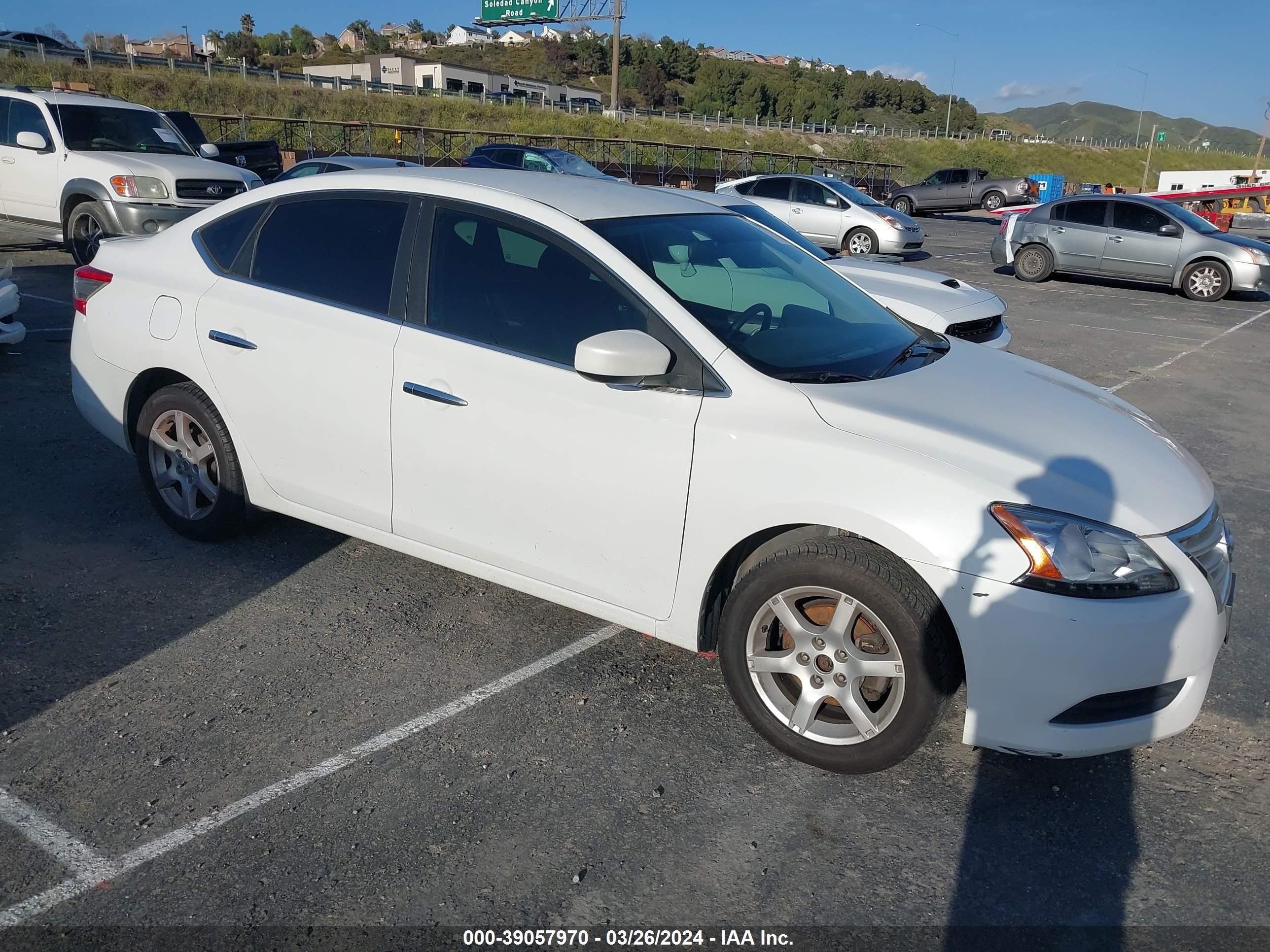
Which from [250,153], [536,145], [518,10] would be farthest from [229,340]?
[518,10]

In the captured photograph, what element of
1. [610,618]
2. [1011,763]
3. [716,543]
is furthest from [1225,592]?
[610,618]

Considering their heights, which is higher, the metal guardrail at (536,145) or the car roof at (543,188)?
the metal guardrail at (536,145)

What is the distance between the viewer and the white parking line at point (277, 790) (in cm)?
264

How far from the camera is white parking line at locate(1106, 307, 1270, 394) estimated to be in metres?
9.73

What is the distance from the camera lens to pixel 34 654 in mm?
3855

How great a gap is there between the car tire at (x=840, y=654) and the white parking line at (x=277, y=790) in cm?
86

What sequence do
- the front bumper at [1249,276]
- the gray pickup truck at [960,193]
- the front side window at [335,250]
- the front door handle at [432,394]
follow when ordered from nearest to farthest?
the front door handle at [432,394] < the front side window at [335,250] < the front bumper at [1249,276] < the gray pickup truck at [960,193]

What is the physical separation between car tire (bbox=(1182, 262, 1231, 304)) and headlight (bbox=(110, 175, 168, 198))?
15.7 m

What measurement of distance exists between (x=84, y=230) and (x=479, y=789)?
1142 cm

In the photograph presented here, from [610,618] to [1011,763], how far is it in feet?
4.79

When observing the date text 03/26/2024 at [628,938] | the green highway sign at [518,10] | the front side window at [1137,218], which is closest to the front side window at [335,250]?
the date text 03/26/2024 at [628,938]

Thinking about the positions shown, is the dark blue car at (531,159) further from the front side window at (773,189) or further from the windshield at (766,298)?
the windshield at (766,298)

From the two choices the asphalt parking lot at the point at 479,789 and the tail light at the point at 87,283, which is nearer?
the asphalt parking lot at the point at 479,789

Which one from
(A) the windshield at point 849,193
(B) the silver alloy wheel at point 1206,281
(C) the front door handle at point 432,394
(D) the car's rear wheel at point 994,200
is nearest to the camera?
(C) the front door handle at point 432,394
